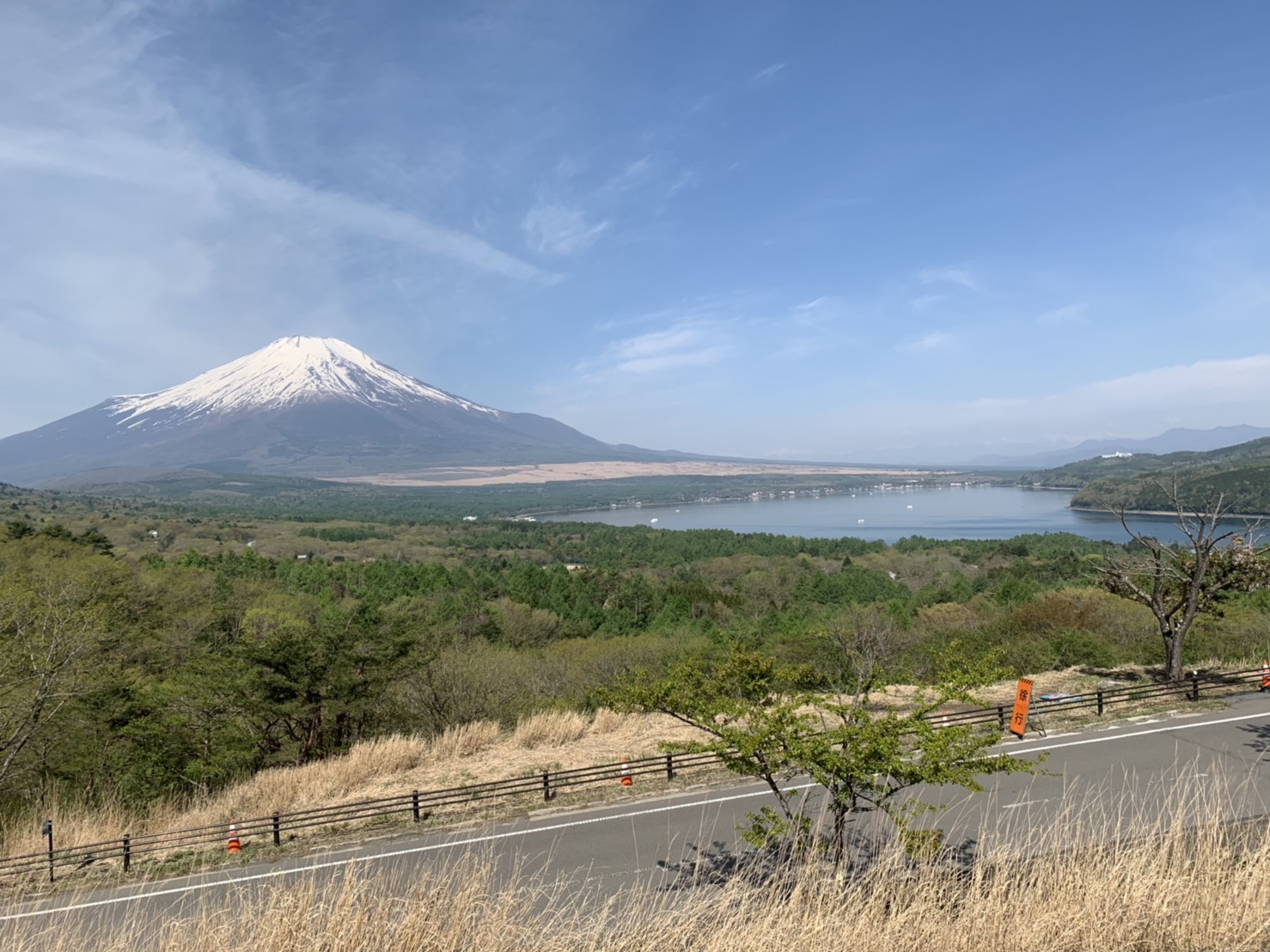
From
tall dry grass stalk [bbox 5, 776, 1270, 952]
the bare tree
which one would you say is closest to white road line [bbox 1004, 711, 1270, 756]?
the bare tree

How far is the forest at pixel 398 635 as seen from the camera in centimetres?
1638

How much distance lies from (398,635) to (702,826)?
494 inches

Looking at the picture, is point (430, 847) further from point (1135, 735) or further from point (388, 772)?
point (1135, 735)

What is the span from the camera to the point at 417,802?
1148 cm

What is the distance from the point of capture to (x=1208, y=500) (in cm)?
1628

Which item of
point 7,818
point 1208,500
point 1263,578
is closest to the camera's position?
point 7,818

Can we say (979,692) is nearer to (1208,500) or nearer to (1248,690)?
(1248,690)

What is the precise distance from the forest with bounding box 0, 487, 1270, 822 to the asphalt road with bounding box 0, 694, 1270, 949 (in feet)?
6.80

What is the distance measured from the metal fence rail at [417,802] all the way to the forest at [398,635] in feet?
5.20

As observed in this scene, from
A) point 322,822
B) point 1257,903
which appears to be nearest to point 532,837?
point 322,822

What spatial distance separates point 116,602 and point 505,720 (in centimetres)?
2362

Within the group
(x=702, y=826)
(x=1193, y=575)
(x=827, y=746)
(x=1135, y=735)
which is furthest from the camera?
(x=1193, y=575)

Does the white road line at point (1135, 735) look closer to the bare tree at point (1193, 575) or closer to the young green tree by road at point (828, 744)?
the bare tree at point (1193, 575)

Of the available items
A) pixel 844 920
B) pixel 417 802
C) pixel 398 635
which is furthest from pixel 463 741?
pixel 844 920
